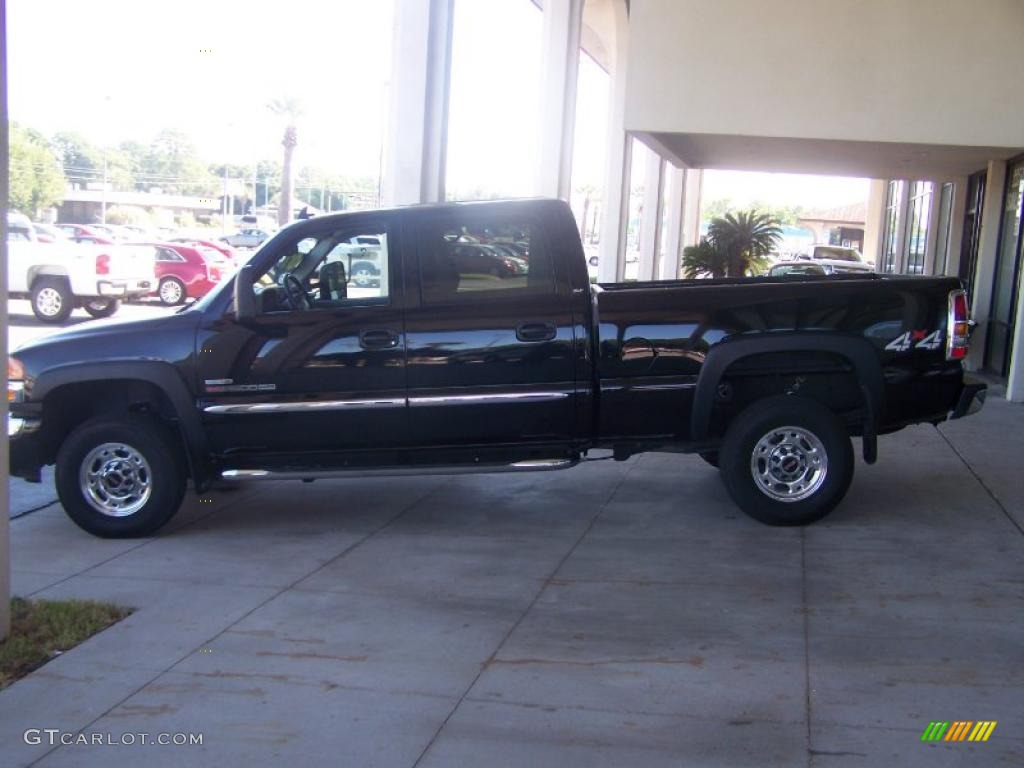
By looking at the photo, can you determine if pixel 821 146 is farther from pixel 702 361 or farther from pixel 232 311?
pixel 232 311

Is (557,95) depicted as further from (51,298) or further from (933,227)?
(51,298)

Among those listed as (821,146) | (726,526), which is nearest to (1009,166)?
(821,146)

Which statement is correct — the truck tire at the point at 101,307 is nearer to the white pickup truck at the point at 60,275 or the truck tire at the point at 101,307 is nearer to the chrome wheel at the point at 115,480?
the white pickup truck at the point at 60,275

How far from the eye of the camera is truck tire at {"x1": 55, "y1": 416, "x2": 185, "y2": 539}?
764 cm

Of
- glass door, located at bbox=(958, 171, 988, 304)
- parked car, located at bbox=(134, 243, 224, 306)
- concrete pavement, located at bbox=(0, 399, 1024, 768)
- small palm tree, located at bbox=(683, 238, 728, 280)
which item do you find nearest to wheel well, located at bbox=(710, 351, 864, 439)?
concrete pavement, located at bbox=(0, 399, 1024, 768)

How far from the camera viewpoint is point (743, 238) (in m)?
24.0

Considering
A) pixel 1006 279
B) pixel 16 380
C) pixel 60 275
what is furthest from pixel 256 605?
pixel 60 275

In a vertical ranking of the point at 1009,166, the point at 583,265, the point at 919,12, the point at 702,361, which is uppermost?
the point at 919,12

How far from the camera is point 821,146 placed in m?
15.9

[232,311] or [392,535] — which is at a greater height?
[232,311]

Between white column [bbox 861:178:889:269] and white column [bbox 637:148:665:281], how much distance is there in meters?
7.59

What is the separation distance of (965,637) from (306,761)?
3.28 m

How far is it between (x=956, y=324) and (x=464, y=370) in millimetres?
3276

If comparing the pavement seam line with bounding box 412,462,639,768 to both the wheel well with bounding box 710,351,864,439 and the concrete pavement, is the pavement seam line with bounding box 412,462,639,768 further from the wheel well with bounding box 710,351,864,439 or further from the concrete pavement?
the wheel well with bounding box 710,351,864,439
